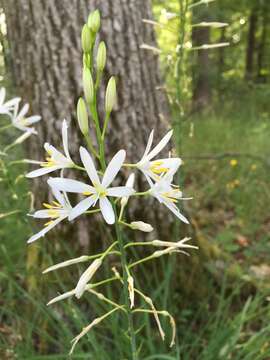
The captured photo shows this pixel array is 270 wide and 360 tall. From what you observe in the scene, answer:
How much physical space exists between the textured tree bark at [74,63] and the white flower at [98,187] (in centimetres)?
135

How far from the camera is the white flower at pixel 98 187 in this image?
3.98ft

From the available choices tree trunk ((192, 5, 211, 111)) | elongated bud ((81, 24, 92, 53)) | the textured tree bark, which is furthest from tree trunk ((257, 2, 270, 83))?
elongated bud ((81, 24, 92, 53))

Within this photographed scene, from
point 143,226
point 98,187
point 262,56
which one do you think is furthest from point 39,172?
point 262,56

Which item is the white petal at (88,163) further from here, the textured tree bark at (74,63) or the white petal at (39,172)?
the textured tree bark at (74,63)

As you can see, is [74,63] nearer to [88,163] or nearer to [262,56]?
[88,163]

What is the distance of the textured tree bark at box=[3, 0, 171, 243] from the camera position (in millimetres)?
2566

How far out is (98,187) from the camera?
131cm

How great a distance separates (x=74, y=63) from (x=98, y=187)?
1453 millimetres

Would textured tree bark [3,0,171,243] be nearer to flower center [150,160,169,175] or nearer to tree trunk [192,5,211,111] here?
flower center [150,160,169,175]

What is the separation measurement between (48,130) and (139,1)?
2.93 ft

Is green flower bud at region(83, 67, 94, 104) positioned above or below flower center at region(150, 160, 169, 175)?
above

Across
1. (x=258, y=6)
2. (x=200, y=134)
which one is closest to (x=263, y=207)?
(x=200, y=134)

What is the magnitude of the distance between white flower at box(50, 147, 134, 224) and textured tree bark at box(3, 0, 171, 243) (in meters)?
1.35

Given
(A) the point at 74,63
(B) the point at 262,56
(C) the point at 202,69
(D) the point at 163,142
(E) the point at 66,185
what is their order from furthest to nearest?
1. (B) the point at 262,56
2. (C) the point at 202,69
3. (A) the point at 74,63
4. (D) the point at 163,142
5. (E) the point at 66,185
